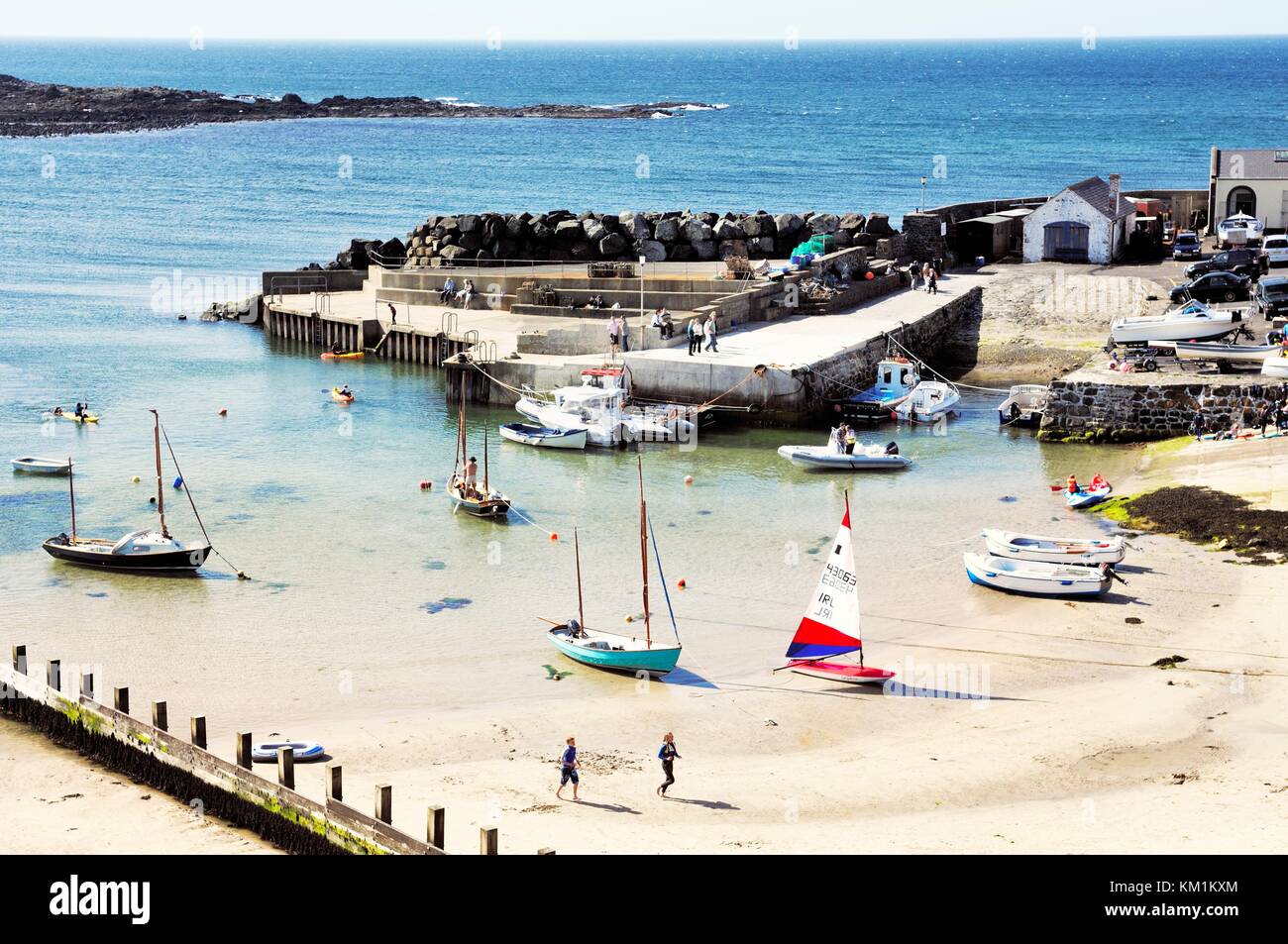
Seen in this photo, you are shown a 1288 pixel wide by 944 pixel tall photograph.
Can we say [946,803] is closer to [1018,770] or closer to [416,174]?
[1018,770]

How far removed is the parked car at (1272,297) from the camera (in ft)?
174

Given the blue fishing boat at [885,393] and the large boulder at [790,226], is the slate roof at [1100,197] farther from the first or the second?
the blue fishing boat at [885,393]

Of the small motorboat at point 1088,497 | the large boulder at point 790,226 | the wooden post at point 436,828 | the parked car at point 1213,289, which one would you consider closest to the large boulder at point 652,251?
the large boulder at point 790,226

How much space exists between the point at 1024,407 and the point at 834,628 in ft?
72.3

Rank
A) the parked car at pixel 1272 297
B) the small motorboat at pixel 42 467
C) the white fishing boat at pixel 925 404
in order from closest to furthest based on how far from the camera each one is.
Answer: the small motorboat at pixel 42 467 → the white fishing boat at pixel 925 404 → the parked car at pixel 1272 297

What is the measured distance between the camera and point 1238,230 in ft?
207

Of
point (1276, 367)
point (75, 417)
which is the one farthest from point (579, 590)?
point (75, 417)

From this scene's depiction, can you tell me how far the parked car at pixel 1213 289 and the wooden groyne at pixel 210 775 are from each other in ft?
134

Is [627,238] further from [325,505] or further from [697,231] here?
[325,505]

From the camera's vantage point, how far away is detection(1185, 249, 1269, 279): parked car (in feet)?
192

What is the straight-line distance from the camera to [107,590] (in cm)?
3484

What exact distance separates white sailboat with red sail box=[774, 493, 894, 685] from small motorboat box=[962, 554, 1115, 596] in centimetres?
534

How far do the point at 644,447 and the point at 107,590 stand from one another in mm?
17509
